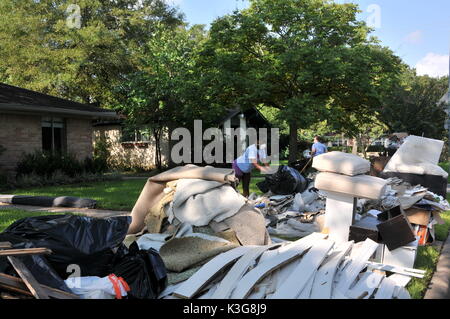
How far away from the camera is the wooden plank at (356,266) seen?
12.0 feet

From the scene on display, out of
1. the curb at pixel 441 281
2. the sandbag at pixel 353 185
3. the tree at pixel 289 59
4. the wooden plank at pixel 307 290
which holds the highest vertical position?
the tree at pixel 289 59

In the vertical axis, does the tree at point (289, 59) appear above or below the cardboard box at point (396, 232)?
above

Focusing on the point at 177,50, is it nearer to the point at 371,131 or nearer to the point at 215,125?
the point at 215,125

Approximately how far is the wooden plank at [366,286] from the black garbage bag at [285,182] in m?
5.31

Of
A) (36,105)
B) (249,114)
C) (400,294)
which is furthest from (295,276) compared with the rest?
(249,114)

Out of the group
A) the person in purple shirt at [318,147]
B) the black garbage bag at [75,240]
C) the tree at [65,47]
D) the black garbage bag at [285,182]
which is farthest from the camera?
the tree at [65,47]

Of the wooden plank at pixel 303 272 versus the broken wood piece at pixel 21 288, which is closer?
the broken wood piece at pixel 21 288

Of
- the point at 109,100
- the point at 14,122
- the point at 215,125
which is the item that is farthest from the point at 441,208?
the point at 109,100

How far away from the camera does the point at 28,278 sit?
312 cm

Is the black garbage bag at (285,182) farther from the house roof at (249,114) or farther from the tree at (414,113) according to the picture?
the house roof at (249,114)

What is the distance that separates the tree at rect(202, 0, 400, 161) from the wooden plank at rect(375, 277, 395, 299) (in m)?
14.3

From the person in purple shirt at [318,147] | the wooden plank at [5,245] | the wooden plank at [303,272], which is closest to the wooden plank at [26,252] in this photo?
the wooden plank at [5,245]

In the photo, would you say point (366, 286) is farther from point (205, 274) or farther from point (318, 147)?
point (318, 147)

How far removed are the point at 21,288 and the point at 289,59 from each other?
15958 mm
